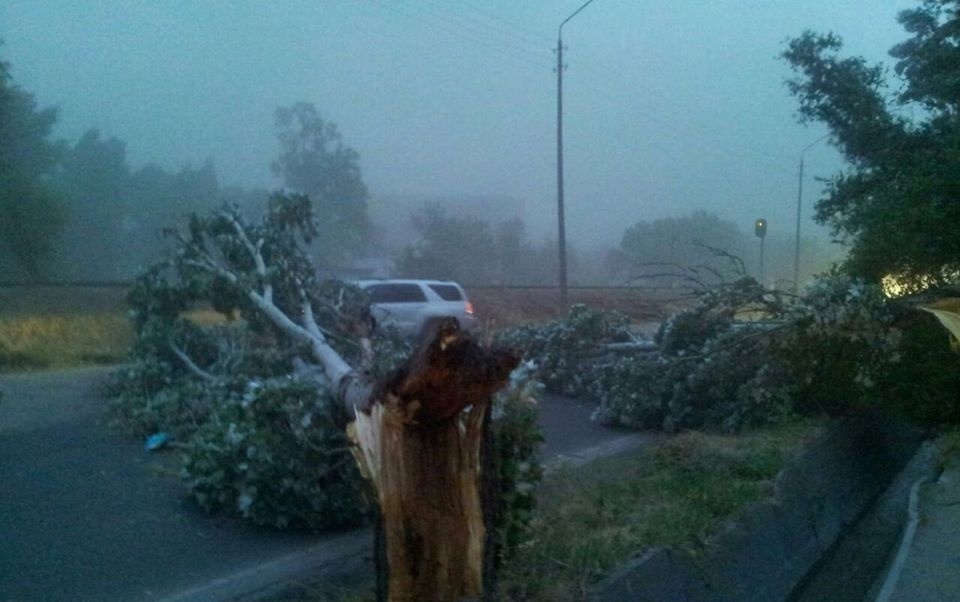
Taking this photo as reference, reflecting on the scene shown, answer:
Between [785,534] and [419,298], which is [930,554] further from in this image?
[419,298]

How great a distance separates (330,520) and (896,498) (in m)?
6.40

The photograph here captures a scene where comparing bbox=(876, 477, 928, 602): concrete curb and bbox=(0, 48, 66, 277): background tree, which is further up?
bbox=(0, 48, 66, 277): background tree

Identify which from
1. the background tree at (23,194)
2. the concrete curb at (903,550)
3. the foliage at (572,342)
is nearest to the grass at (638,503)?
the concrete curb at (903,550)

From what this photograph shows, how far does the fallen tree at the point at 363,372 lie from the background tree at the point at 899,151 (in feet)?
22.9

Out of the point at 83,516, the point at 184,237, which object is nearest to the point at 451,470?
the point at 83,516

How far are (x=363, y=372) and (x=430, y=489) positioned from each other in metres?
2.41

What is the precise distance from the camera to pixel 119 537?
8836mm

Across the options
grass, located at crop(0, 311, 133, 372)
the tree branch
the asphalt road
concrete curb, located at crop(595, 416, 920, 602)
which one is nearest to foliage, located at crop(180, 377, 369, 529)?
the asphalt road

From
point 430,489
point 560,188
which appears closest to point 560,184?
point 560,188

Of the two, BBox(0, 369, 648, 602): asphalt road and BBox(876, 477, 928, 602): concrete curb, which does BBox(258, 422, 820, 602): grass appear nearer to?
BBox(0, 369, 648, 602): asphalt road

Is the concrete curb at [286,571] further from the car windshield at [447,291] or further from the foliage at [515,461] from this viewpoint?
the car windshield at [447,291]

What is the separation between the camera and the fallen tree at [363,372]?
17.4 feet

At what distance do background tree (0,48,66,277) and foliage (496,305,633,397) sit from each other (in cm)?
1502

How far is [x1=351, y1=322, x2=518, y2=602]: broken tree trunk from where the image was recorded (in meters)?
5.51
